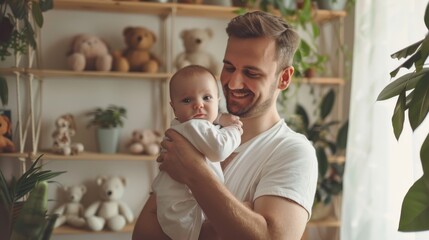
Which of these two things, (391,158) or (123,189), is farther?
(123,189)

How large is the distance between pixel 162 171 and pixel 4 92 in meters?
1.55

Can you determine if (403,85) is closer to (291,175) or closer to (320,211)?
(291,175)

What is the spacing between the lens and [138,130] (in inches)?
121

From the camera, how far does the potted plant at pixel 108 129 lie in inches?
117

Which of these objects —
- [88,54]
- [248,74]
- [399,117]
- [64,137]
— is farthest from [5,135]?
[399,117]

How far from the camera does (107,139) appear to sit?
2.98 meters

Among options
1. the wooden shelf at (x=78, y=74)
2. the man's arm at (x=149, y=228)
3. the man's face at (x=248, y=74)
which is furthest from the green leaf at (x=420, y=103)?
the wooden shelf at (x=78, y=74)

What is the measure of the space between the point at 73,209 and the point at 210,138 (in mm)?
1878

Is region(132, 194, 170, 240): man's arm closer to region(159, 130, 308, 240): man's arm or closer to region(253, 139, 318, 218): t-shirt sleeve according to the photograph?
region(159, 130, 308, 240): man's arm

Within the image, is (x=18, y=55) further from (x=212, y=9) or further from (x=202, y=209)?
(x=202, y=209)

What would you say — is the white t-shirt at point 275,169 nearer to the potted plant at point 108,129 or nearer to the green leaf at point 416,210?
the green leaf at point 416,210

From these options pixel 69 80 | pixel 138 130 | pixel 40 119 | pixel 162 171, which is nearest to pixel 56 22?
pixel 69 80

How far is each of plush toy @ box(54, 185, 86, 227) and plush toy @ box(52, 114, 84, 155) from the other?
0.83ft

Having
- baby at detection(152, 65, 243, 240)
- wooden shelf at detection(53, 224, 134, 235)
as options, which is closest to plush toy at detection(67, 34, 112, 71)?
wooden shelf at detection(53, 224, 134, 235)
